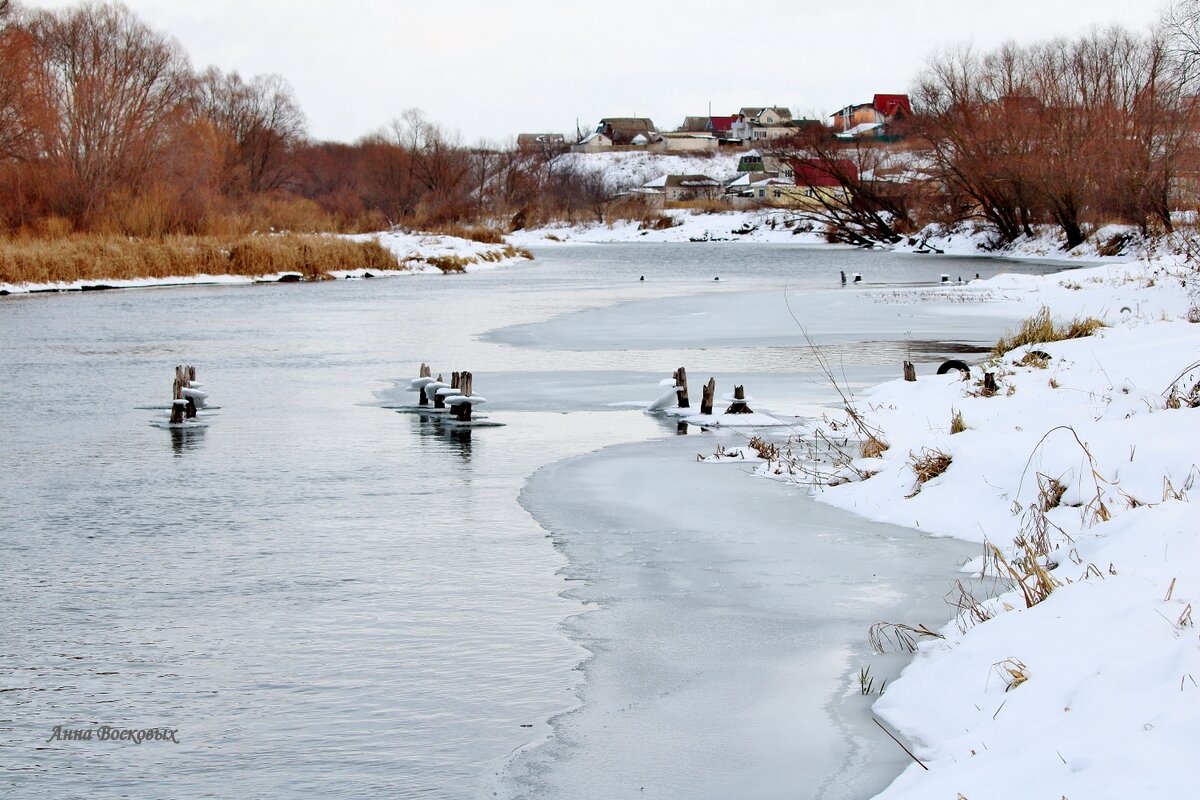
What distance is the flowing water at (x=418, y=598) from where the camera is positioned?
5219 mm

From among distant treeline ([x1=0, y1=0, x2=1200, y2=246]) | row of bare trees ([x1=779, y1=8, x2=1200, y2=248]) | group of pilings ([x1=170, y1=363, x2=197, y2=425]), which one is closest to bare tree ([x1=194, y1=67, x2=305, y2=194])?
distant treeline ([x1=0, y1=0, x2=1200, y2=246])

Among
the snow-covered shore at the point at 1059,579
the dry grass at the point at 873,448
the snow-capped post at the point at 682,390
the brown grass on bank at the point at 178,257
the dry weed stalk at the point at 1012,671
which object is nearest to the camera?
A: the snow-covered shore at the point at 1059,579

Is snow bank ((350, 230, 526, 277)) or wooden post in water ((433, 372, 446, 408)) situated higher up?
snow bank ((350, 230, 526, 277))

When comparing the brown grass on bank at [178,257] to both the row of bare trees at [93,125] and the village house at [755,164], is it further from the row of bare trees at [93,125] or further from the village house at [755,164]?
the village house at [755,164]

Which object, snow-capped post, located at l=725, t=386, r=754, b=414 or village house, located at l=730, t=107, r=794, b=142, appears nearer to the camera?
snow-capped post, located at l=725, t=386, r=754, b=414

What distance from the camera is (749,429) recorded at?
14023 millimetres

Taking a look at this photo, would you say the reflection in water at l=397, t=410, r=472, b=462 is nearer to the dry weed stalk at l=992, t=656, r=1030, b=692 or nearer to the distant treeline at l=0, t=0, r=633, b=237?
the dry weed stalk at l=992, t=656, r=1030, b=692

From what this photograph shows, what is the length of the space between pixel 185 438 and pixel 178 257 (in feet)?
108

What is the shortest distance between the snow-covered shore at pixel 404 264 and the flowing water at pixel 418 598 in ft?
78.9

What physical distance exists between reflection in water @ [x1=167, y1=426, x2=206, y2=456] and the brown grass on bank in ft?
91.7

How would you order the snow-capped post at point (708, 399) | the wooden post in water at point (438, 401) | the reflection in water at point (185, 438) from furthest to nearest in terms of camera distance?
1. the wooden post in water at point (438, 401)
2. the snow-capped post at point (708, 399)
3. the reflection in water at point (185, 438)

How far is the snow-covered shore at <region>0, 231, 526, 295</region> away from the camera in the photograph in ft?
132

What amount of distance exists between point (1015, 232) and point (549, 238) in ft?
167

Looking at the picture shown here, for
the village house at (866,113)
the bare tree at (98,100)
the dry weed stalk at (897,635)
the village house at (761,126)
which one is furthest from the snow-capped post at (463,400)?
the village house at (761,126)
